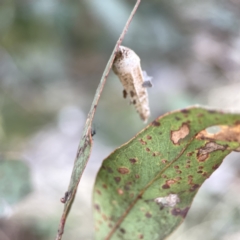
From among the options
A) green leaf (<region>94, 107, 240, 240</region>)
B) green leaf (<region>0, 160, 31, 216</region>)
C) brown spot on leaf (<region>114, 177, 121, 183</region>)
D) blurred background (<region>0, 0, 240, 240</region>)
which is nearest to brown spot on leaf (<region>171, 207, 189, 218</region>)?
green leaf (<region>94, 107, 240, 240</region>)

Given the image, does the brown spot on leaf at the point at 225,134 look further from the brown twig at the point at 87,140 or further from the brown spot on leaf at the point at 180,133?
the brown twig at the point at 87,140

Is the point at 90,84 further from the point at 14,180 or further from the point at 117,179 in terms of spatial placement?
the point at 117,179

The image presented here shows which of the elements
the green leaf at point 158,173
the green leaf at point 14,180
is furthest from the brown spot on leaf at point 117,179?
the green leaf at point 14,180

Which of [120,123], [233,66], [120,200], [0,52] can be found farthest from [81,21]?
[120,200]

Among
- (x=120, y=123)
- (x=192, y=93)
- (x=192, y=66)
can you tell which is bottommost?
(x=120, y=123)

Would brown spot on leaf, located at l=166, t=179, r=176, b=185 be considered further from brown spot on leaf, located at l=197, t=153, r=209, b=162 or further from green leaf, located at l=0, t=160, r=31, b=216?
green leaf, located at l=0, t=160, r=31, b=216

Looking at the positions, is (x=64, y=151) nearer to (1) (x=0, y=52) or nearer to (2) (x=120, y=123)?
(2) (x=120, y=123)
